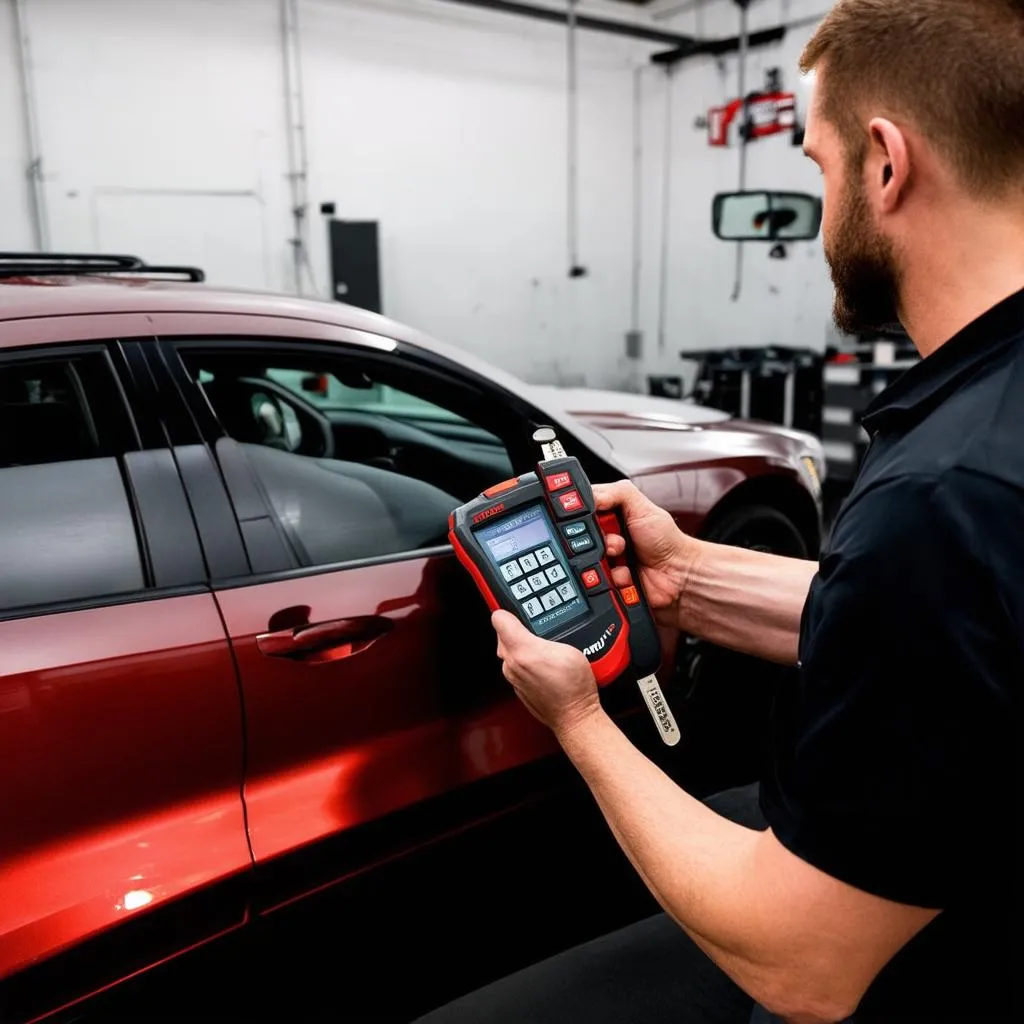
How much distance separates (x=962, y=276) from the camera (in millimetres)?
799

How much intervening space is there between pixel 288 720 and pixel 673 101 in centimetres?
837

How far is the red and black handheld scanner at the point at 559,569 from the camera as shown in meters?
1.30

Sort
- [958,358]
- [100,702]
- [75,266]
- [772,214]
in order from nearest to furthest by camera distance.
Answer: [958,358]
[100,702]
[75,266]
[772,214]

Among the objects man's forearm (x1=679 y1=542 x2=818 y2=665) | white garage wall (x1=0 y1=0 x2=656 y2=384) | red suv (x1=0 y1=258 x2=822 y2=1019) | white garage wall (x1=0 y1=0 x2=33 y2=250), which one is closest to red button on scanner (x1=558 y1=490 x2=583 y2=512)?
man's forearm (x1=679 y1=542 x2=818 y2=665)

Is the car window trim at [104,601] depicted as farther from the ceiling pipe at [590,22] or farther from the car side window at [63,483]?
the ceiling pipe at [590,22]

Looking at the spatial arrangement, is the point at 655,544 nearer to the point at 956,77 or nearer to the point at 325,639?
the point at 325,639

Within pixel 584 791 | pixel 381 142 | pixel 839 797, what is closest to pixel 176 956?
pixel 584 791

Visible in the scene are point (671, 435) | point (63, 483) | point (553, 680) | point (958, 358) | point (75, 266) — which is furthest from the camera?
point (671, 435)

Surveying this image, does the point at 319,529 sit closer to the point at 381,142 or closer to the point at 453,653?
the point at 453,653

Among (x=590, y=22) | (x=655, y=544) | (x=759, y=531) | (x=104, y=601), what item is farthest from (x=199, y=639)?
(x=590, y=22)

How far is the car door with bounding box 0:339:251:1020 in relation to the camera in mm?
1244

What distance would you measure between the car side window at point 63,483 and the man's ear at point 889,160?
1.15m

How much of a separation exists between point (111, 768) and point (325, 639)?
1.22ft

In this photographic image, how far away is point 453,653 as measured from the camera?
169 cm
